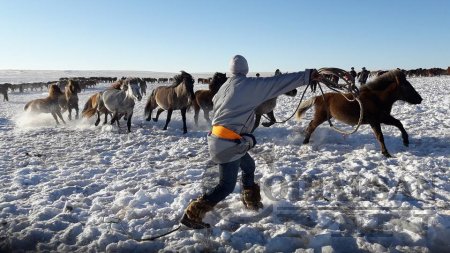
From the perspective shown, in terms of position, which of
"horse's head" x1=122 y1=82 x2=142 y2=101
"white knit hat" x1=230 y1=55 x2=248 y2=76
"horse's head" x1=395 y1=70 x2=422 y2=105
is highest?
"white knit hat" x1=230 y1=55 x2=248 y2=76

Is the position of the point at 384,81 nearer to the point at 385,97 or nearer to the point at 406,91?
the point at 385,97

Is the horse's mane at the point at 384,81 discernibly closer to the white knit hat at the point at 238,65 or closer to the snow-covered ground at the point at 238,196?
the snow-covered ground at the point at 238,196

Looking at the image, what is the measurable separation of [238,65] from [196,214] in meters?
1.68

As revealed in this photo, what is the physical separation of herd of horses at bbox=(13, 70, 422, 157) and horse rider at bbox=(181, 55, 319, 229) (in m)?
1.46

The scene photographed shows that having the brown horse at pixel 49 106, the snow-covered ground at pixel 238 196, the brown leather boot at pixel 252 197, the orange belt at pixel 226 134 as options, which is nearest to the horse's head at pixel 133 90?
the snow-covered ground at pixel 238 196

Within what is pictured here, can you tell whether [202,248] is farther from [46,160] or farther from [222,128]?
[46,160]

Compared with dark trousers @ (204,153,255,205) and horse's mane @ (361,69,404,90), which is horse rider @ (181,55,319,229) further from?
horse's mane @ (361,69,404,90)

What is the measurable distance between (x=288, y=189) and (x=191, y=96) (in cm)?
666

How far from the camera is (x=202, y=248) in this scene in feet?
11.7

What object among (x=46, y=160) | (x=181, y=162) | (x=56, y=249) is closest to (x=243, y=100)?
(x=56, y=249)

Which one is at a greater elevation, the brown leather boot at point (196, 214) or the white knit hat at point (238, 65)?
the white knit hat at point (238, 65)

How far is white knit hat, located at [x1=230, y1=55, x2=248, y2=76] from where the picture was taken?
12.1 ft

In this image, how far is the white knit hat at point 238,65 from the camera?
12.1 feet

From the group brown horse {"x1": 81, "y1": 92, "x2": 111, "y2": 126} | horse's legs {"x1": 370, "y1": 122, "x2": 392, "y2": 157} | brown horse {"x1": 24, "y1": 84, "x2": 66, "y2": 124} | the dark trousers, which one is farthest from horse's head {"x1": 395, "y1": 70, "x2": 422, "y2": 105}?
brown horse {"x1": 24, "y1": 84, "x2": 66, "y2": 124}
